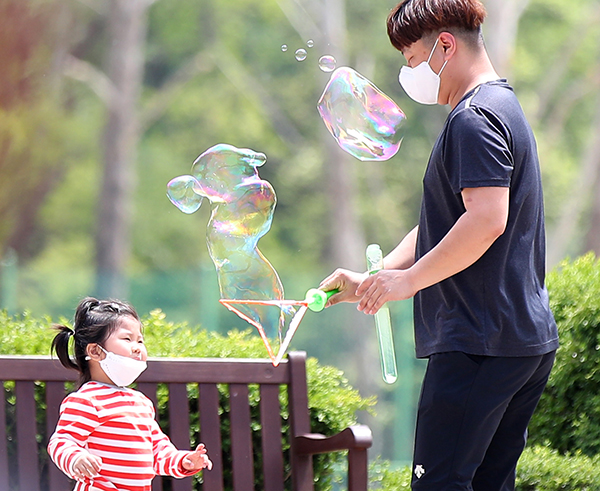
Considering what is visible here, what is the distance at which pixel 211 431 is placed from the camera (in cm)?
286

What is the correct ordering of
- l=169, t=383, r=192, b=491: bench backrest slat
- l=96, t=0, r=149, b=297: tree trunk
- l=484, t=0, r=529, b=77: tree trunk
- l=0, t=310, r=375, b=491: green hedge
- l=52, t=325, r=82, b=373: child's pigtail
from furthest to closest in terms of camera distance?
1. l=484, t=0, r=529, b=77: tree trunk
2. l=96, t=0, r=149, b=297: tree trunk
3. l=0, t=310, r=375, b=491: green hedge
4. l=169, t=383, r=192, b=491: bench backrest slat
5. l=52, t=325, r=82, b=373: child's pigtail

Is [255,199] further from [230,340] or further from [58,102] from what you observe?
[58,102]

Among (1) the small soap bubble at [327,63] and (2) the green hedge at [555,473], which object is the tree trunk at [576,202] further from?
(1) the small soap bubble at [327,63]

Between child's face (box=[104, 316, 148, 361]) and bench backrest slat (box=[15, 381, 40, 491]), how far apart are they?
392 mm

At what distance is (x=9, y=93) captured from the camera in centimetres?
1473

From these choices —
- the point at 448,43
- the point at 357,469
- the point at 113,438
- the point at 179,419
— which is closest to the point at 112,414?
the point at 113,438

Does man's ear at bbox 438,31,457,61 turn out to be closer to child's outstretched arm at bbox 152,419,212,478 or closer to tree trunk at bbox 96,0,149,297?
child's outstretched arm at bbox 152,419,212,478

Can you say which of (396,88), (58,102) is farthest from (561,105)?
(58,102)

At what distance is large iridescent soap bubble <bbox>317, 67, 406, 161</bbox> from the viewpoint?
2908mm

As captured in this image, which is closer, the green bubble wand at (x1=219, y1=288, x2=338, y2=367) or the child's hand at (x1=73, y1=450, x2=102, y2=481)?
the child's hand at (x1=73, y1=450, x2=102, y2=481)

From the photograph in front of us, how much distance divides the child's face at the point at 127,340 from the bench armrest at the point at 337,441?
1.90 ft

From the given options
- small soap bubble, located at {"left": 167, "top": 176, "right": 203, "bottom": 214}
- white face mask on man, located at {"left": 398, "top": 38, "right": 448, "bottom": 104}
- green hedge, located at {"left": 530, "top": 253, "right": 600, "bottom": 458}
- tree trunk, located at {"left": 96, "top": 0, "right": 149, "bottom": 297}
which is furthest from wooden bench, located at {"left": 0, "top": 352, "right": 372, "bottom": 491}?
tree trunk, located at {"left": 96, "top": 0, "right": 149, "bottom": 297}

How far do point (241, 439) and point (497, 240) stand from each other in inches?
44.5

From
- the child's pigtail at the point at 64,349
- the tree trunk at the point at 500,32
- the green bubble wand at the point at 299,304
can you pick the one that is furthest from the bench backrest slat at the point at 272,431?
the tree trunk at the point at 500,32
